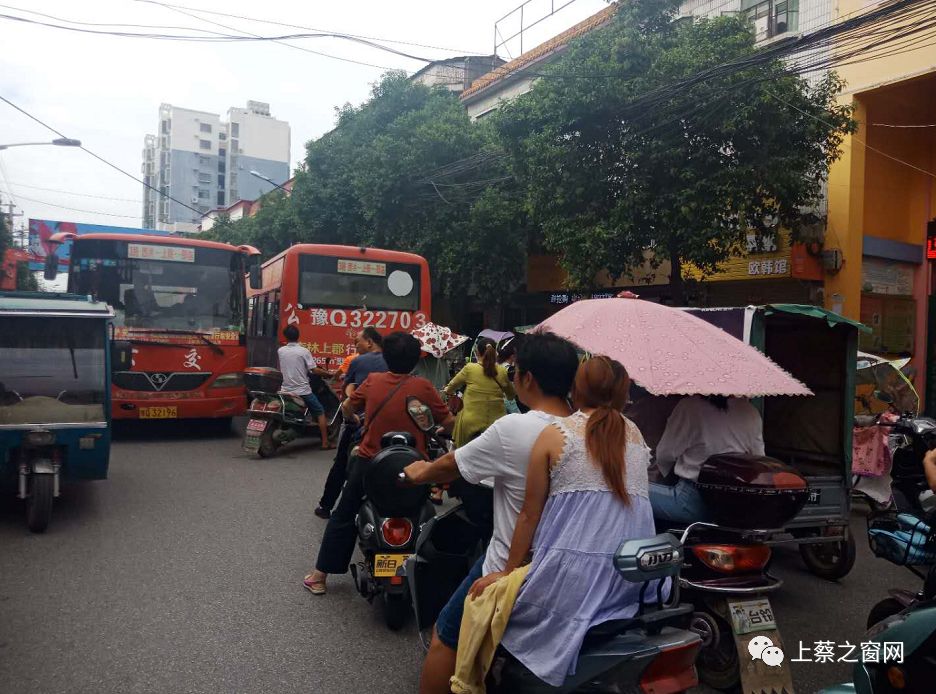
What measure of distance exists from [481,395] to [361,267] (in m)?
5.33

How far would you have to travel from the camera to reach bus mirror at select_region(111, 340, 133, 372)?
9008 millimetres

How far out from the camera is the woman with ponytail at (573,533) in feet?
7.16

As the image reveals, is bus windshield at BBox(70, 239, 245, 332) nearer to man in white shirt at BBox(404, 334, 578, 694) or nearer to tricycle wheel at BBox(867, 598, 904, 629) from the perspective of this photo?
man in white shirt at BBox(404, 334, 578, 694)

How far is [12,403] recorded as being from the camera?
6.00 metres

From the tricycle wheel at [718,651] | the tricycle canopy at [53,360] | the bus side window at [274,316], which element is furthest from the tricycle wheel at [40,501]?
the bus side window at [274,316]

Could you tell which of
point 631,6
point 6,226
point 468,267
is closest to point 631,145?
point 631,6

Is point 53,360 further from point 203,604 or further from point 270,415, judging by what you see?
point 270,415

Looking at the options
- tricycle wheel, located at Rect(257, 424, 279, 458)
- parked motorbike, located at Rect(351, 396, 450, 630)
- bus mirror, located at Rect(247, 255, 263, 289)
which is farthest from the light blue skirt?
bus mirror, located at Rect(247, 255, 263, 289)

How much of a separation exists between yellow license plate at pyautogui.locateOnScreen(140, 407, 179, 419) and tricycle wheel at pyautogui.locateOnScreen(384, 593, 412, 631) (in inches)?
266

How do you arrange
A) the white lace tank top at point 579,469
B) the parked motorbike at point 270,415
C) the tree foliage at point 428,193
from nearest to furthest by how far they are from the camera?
1. the white lace tank top at point 579,469
2. the parked motorbike at point 270,415
3. the tree foliage at point 428,193

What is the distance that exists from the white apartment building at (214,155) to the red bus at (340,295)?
244 ft

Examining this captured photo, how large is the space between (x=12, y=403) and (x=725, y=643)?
548 cm

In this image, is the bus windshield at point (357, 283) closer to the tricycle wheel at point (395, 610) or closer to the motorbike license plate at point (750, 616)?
the tricycle wheel at point (395, 610)

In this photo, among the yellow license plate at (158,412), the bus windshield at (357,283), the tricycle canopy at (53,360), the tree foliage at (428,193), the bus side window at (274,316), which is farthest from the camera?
the tree foliage at (428,193)
